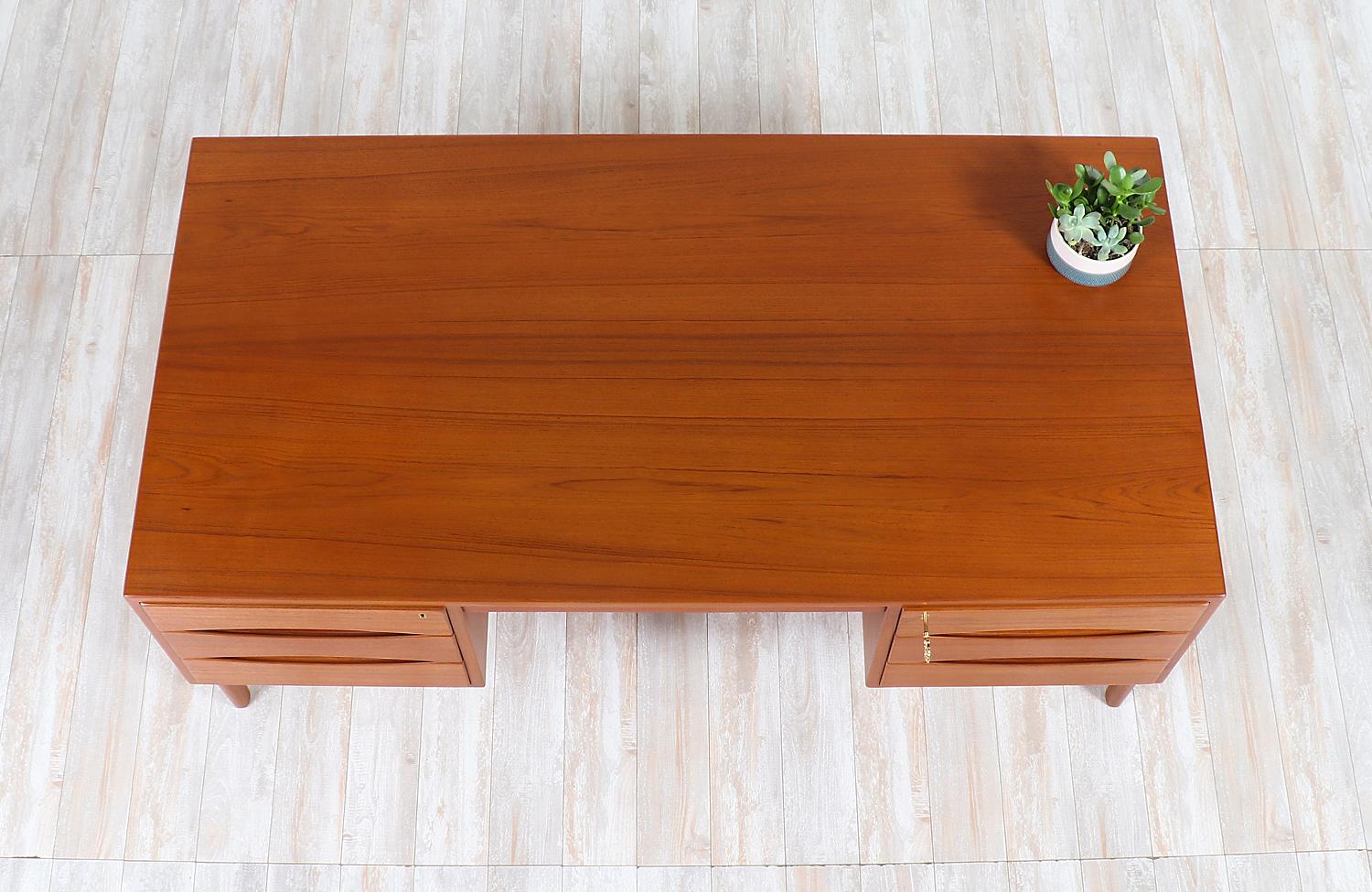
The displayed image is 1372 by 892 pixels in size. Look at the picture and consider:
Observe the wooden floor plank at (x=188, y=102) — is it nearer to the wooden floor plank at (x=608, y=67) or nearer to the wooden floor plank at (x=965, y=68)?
the wooden floor plank at (x=608, y=67)

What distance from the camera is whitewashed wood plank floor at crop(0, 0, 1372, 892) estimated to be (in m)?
1.82

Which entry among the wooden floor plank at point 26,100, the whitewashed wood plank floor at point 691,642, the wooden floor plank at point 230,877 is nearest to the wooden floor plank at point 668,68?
the whitewashed wood plank floor at point 691,642

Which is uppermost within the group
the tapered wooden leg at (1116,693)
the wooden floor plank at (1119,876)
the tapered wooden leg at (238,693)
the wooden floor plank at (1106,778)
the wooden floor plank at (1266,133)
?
the wooden floor plank at (1266,133)

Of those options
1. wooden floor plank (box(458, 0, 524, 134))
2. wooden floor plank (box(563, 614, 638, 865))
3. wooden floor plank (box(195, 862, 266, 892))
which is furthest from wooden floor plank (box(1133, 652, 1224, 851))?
wooden floor plank (box(458, 0, 524, 134))

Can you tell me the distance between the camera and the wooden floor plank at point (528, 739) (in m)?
1.82

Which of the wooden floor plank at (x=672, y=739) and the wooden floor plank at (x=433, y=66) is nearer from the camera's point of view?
the wooden floor plank at (x=672, y=739)

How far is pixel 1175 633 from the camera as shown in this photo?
1.55 metres

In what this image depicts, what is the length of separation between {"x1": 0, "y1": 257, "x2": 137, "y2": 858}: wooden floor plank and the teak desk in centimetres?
40

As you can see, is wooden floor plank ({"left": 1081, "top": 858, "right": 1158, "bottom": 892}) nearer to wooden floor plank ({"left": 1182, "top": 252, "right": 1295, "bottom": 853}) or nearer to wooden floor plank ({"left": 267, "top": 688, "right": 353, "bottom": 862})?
wooden floor plank ({"left": 1182, "top": 252, "right": 1295, "bottom": 853})

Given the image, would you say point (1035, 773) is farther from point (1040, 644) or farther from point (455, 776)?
point (455, 776)

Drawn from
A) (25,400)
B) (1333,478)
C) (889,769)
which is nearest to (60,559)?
(25,400)

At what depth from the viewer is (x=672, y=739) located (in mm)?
1883

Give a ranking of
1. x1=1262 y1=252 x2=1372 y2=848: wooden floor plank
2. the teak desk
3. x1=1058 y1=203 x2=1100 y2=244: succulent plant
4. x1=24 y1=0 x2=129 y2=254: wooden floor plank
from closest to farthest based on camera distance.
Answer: the teak desk, x1=1058 y1=203 x2=1100 y2=244: succulent plant, x1=1262 y1=252 x2=1372 y2=848: wooden floor plank, x1=24 y1=0 x2=129 y2=254: wooden floor plank

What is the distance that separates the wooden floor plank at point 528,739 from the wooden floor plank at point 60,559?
70 centimetres
